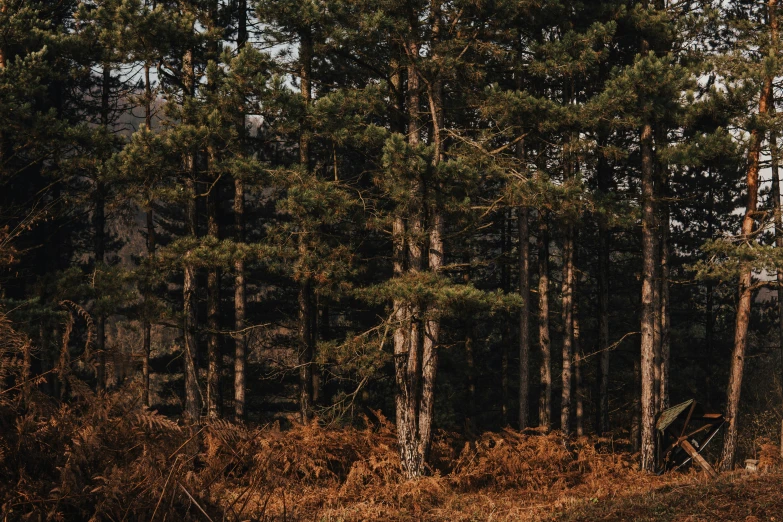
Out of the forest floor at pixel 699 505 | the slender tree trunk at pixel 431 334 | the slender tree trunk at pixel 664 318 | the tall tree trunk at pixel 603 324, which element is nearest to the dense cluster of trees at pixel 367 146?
the slender tree trunk at pixel 431 334

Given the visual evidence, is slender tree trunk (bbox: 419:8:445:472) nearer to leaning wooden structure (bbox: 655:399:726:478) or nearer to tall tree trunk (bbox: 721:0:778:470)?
leaning wooden structure (bbox: 655:399:726:478)

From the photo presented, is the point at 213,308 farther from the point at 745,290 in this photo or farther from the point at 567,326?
the point at 745,290

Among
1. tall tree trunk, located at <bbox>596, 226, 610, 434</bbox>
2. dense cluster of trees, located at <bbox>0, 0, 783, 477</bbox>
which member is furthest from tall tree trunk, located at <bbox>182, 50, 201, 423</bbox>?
tall tree trunk, located at <bbox>596, 226, 610, 434</bbox>

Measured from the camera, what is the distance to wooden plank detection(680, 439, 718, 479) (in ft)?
41.6

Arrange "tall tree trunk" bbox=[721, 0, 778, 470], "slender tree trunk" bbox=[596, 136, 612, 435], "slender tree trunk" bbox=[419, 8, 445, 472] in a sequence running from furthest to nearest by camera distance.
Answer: "slender tree trunk" bbox=[596, 136, 612, 435], "tall tree trunk" bbox=[721, 0, 778, 470], "slender tree trunk" bbox=[419, 8, 445, 472]

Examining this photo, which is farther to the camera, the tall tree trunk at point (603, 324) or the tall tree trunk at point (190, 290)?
the tall tree trunk at point (603, 324)

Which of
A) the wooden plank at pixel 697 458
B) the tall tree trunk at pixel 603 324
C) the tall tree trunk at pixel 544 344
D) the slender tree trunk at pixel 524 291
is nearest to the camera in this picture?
the wooden plank at pixel 697 458

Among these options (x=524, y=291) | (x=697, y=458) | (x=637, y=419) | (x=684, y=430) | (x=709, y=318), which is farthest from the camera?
(x=709, y=318)

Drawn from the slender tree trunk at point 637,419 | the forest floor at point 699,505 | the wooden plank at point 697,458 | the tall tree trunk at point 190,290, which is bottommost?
the slender tree trunk at point 637,419

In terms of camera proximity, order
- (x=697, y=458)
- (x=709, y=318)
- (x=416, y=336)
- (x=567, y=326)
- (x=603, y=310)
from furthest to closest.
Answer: (x=709, y=318) → (x=603, y=310) → (x=567, y=326) → (x=416, y=336) → (x=697, y=458)

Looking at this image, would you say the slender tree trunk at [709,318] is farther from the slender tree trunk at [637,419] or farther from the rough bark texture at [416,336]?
the rough bark texture at [416,336]

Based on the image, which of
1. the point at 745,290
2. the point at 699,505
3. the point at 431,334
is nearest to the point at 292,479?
the point at 431,334

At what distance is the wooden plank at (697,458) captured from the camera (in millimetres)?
12668

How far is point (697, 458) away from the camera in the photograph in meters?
13.4
